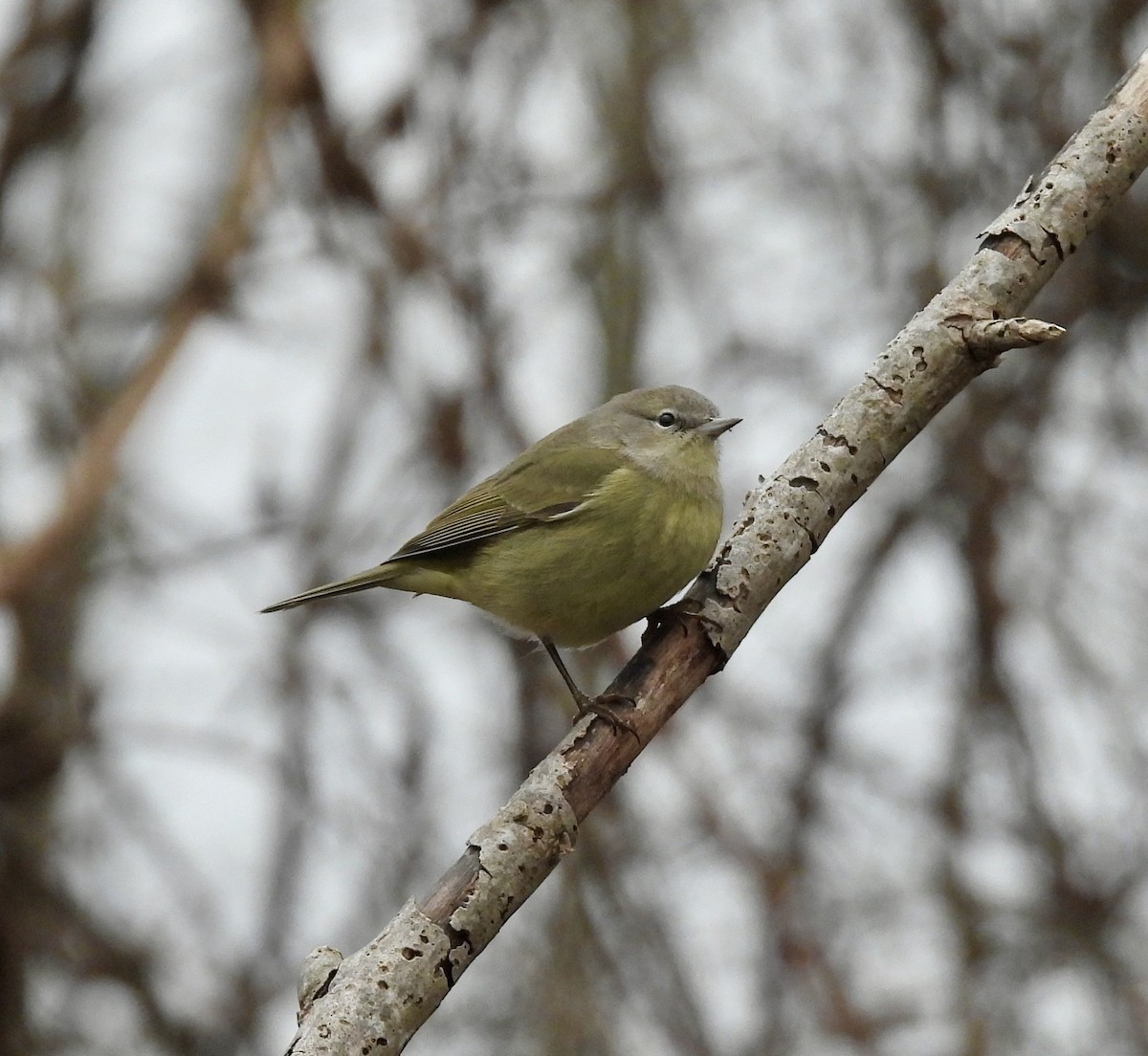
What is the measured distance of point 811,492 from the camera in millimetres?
3582

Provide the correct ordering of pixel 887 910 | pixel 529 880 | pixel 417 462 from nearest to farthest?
pixel 529 880
pixel 887 910
pixel 417 462

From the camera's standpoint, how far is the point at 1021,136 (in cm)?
744

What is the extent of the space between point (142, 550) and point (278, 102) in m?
2.65

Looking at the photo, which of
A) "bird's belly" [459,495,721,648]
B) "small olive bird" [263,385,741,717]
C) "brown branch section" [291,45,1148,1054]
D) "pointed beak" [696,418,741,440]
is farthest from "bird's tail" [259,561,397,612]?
"brown branch section" [291,45,1148,1054]

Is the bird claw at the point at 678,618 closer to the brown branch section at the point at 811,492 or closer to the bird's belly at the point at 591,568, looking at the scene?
the brown branch section at the point at 811,492

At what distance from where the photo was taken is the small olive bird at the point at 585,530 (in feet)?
15.1

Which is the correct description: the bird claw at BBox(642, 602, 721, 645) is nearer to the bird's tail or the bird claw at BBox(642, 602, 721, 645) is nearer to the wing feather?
the wing feather

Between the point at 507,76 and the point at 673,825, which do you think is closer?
the point at 673,825

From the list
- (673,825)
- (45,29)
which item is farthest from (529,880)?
(45,29)

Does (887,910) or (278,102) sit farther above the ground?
(278,102)

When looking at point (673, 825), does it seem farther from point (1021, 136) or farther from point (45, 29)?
point (45, 29)

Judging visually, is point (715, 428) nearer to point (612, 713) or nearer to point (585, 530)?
point (585, 530)

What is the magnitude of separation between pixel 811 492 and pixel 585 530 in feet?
4.62

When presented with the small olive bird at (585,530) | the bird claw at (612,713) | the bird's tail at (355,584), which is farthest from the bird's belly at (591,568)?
the bird claw at (612,713)
